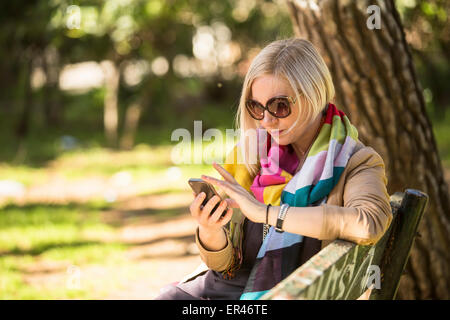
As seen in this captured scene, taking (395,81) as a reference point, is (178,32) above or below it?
above

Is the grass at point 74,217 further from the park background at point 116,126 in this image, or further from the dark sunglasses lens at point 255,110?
the dark sunglasses lens at point 255,110

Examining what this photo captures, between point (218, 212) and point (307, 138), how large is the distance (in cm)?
42

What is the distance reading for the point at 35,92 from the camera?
1430 cm

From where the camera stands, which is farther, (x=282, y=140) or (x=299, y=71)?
(x=282, y=140)

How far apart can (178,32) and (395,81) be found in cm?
796

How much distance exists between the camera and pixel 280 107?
192cm

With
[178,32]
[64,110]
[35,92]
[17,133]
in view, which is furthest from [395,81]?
[35,92]

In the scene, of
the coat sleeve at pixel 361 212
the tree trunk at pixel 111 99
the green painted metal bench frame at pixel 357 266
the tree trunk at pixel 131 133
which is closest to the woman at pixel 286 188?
the coat sleeve at pixel 361 212

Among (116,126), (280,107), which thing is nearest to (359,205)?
(280,107)

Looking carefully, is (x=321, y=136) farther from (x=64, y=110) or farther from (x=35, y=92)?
(x=35, y=92)

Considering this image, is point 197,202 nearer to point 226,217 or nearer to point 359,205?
point 226,217

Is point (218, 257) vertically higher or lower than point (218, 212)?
lower

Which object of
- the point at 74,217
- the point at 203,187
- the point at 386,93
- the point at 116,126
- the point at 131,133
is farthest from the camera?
the point at 131,133

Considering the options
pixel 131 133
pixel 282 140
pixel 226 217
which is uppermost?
pixel 131 133
